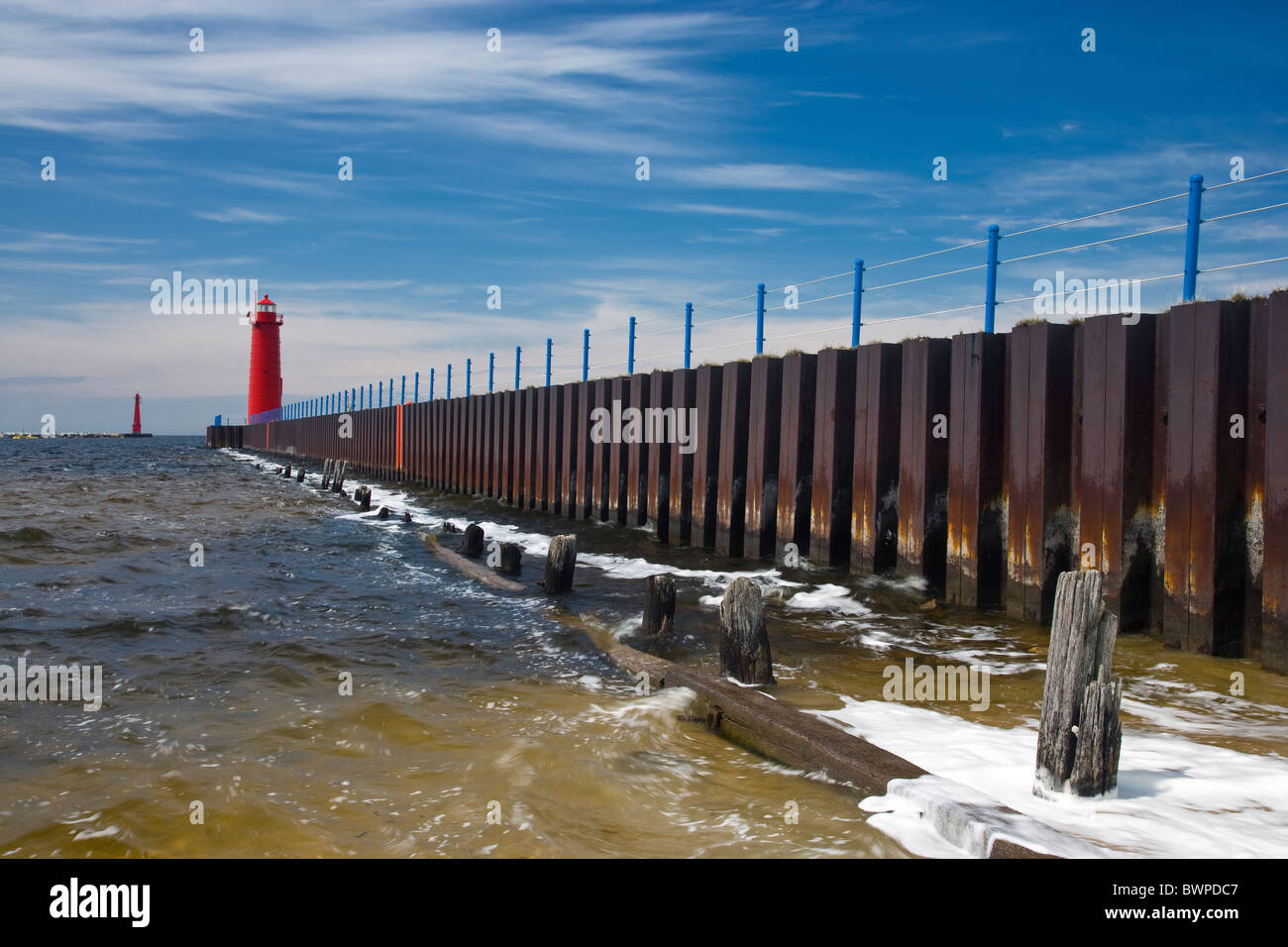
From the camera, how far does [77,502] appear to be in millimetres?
22969

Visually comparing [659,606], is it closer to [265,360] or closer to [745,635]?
[745,635]

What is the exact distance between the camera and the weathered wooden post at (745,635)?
5973 mm

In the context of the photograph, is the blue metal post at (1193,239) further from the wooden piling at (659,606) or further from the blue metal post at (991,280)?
the wooden piling at (659,606)

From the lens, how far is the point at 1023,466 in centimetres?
776

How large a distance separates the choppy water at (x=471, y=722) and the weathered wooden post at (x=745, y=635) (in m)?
0.24

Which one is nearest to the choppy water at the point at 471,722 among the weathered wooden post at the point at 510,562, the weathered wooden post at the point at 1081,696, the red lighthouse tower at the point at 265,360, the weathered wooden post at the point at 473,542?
the weathered wooden post at the point at 1081,696

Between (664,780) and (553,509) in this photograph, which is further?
(553,509)

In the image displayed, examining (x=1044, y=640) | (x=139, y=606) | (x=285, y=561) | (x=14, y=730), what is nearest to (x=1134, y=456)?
(x=1044, y=640)

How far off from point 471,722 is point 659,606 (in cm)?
255

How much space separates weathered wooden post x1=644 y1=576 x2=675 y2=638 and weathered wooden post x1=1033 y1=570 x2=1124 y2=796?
4.01 m

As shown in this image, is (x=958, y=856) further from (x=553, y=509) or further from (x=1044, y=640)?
(x=553, y=509)

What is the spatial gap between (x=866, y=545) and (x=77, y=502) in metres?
21.6

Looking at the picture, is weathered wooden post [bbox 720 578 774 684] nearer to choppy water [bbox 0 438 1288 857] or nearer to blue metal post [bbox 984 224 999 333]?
choppy water [bbox 0 438 1288 857]
